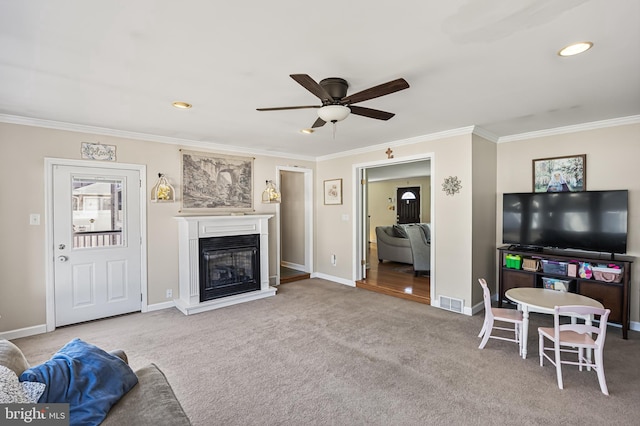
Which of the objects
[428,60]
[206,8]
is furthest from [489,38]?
[206,8]

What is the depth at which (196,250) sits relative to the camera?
443cm

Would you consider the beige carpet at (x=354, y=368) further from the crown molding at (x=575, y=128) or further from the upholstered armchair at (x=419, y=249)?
the crown molding at (x=575, y=128)

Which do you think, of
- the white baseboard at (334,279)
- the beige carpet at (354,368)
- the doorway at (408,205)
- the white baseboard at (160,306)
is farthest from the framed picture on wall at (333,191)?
the doorway at (408,205)

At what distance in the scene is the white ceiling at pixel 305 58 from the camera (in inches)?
65.8

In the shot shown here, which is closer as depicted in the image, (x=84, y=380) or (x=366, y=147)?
(x=84, y=380)

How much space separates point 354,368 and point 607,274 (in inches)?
121

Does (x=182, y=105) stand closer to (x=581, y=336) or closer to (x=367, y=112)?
(x=367, y=112)

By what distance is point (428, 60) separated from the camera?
2.21 m

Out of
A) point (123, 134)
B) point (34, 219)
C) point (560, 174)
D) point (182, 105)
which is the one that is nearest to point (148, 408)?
point (182, 105)

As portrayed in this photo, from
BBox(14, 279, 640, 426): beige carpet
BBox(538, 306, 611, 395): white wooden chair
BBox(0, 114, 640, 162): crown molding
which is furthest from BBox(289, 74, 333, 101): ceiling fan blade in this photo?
BBox(0, 114, 640, 162): crown molding

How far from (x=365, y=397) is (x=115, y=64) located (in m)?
3.11

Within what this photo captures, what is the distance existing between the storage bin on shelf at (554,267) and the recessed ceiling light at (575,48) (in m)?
2.70

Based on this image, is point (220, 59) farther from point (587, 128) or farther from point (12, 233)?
point (587, 128)

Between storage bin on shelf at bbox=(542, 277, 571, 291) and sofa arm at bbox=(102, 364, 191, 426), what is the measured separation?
164 inches
